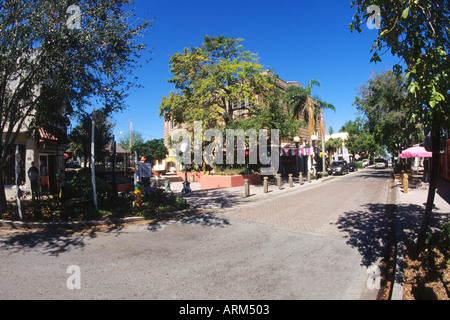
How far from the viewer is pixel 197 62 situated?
1867 cm

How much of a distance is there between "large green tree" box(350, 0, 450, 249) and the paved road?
203 centimetres

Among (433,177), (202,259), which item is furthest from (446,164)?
(202,259)

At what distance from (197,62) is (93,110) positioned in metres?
11.0

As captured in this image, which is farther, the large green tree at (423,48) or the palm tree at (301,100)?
the palm tree at (301,100)

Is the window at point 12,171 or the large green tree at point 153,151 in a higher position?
the large green tree at point 153,151

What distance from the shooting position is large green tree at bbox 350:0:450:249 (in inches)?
141

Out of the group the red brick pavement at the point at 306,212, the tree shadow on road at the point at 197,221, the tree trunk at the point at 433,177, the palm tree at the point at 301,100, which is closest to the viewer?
the tree trunk at the point at 433,177

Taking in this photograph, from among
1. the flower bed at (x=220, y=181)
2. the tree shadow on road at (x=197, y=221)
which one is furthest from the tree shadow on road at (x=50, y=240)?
the flower bed at (x=220, y=181)

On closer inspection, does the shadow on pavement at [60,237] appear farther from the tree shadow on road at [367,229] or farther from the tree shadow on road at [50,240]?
the tree shadow on road at [367,229]

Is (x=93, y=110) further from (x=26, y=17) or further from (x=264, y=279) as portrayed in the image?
(x=264, y=279)

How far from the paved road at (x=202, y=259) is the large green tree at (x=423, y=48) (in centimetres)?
203

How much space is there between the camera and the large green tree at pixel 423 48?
11.7 feet

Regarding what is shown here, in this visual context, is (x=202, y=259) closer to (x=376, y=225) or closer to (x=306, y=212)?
(x=376, y=225)
